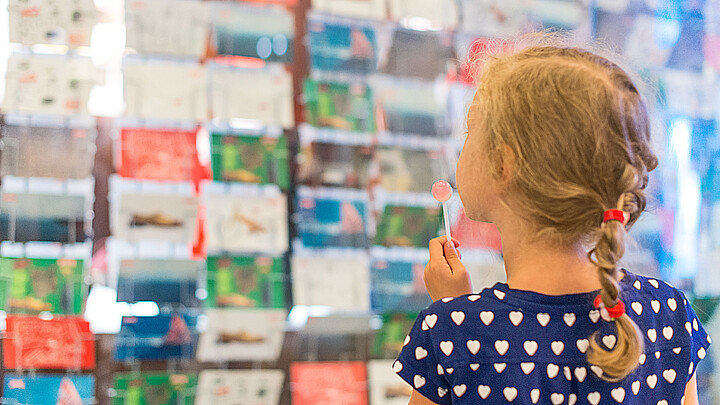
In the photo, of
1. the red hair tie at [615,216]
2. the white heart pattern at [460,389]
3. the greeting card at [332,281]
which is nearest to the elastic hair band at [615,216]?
the red hair tie at [615,216]

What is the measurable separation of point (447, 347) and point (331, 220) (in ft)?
3.44

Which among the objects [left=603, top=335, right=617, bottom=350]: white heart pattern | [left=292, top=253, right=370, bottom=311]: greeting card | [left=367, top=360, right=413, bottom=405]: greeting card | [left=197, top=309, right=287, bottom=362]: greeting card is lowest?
[left=367, top=360, right=413, bottom=405]: greeting card

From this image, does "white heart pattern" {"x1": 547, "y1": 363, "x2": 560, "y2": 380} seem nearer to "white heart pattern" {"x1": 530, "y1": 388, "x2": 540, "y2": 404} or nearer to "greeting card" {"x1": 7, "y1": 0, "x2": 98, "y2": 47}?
"white heart pattern" {"x1": 530, "y1": 388, "x2": 540, "y2": 404}

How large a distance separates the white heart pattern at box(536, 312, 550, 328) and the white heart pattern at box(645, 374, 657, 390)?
130mm

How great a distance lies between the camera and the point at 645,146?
0.72 meters

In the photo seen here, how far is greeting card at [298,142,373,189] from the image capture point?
1.72 meters

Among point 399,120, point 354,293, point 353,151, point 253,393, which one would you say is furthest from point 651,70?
point 253,393

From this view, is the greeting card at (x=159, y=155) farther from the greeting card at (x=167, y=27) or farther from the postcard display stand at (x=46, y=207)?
the greeting card at (x=167, y=27)

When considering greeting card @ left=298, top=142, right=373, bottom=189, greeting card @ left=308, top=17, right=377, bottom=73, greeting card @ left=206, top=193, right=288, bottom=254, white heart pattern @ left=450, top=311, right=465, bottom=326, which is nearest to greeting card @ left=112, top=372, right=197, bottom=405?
greeting card @ left=206, top=193, right=288, bottom=254

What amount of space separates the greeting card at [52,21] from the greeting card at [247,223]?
46 centimetres

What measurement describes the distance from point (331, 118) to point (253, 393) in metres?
0.69

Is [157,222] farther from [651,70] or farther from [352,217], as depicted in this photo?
[651,70]

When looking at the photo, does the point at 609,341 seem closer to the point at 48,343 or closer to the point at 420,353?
the point at 420,353

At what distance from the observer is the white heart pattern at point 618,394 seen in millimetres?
676
